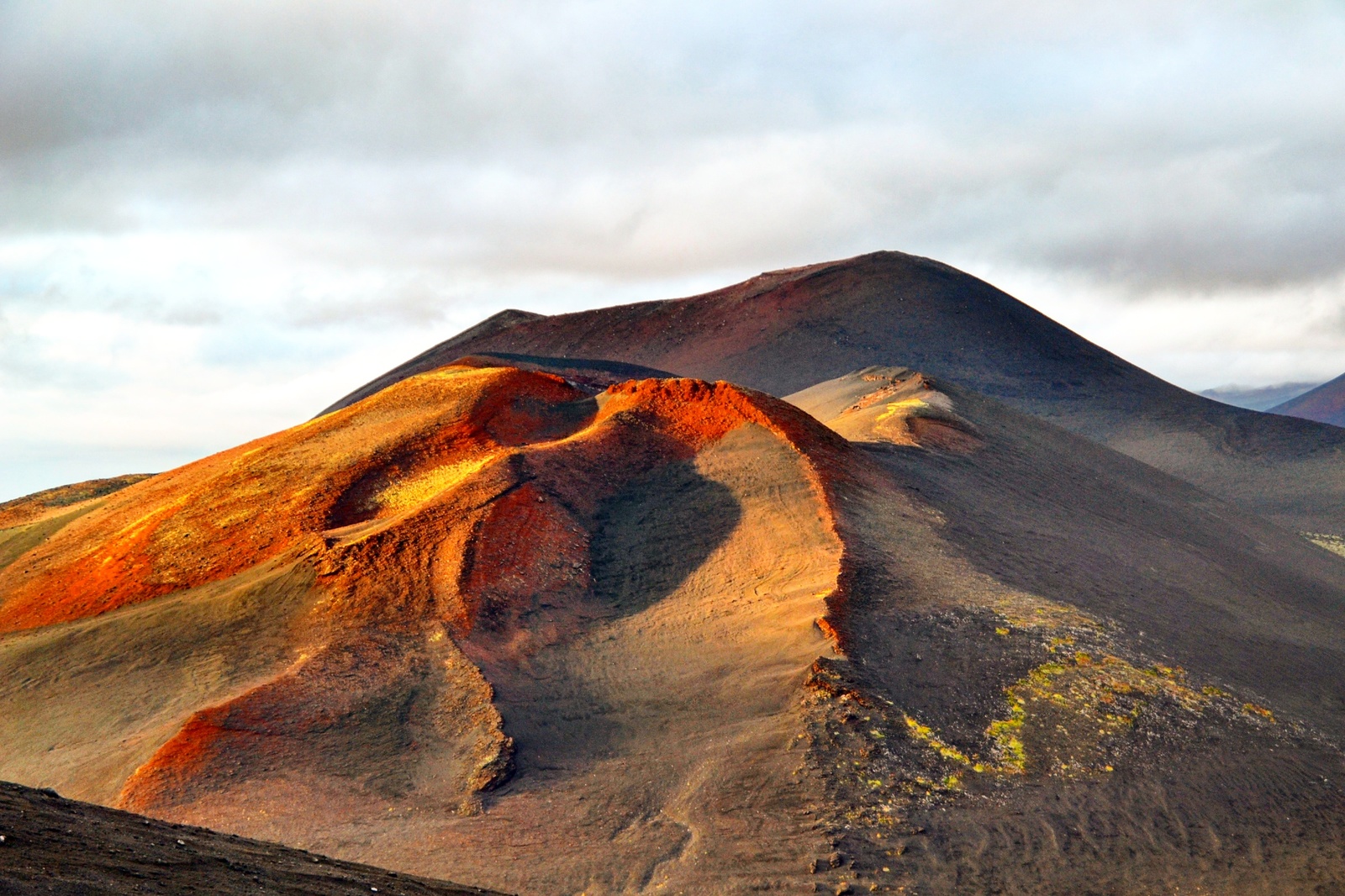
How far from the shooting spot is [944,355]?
61.8m

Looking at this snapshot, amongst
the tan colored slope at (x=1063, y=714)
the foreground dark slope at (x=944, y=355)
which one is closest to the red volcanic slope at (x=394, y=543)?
the tan colored slope at (x=1063, y=714)


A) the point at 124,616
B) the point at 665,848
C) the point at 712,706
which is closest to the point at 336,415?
the point at 124,616

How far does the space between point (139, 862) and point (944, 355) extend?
5883cm

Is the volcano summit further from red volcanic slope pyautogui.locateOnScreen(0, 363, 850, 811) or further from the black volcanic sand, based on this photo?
the black volcanic sand

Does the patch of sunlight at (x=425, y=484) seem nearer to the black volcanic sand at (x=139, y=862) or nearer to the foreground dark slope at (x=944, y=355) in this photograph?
the black volcanic sand at (x=139, y=862)

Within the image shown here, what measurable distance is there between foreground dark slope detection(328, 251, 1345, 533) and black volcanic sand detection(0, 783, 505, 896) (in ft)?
144

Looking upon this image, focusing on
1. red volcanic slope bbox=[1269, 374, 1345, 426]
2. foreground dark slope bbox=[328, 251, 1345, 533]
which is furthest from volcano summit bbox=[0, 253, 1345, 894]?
red volcanic slope bbox=[1269, 374, 1345, 426]

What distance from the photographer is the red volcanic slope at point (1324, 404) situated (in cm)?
14025

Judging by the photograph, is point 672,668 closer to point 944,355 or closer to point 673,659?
point 673,659

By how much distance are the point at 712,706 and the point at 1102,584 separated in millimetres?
10241

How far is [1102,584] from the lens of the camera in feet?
70.6

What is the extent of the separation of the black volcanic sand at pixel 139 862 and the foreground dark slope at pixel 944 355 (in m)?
43.9

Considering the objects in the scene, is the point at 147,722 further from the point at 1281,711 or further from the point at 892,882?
the point at 1281,711

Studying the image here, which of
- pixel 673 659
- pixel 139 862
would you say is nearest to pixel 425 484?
pixel 673 659
